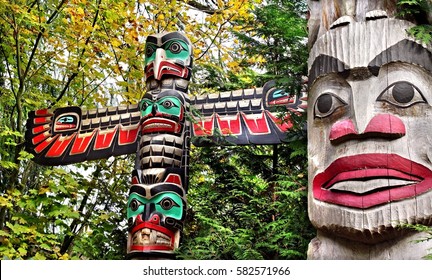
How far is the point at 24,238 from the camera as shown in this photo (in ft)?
22.1

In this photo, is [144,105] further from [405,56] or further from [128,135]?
[405,56]

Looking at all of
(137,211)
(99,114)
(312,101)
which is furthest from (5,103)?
(312,101)

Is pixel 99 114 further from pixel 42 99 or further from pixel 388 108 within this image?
pixel 388 108

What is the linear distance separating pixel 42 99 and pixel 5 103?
0.51 metres

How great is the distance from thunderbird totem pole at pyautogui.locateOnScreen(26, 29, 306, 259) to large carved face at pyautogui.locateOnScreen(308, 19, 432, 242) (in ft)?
5.56

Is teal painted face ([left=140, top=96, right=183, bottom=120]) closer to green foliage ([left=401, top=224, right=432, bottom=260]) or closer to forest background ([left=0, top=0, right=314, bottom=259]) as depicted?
forest background ([left=0, top=0, right=314, bottom=259])

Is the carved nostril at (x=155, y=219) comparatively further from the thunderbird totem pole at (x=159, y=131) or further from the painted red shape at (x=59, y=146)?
the painted red shape at (x=59, y=146)

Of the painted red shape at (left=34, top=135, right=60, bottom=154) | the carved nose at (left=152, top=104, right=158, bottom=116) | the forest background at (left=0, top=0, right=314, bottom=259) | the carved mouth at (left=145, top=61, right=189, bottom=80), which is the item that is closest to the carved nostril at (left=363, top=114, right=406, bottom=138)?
the forest background at (left=0, top=0, right=314, bottom=259)

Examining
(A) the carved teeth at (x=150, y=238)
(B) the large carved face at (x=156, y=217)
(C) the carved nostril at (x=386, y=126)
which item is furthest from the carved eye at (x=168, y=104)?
(C) the carved nostril at (x=386, y=126)

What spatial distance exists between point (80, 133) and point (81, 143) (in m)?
0.17

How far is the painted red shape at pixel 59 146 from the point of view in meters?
6.94

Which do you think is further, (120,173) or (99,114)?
(120,173)

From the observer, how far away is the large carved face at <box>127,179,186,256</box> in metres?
5.73

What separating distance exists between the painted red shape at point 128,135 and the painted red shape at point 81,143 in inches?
14.5
